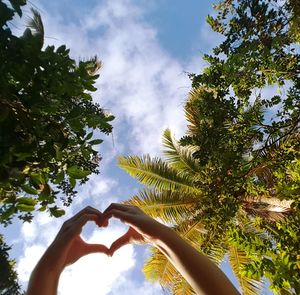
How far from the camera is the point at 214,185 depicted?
23.3 feet

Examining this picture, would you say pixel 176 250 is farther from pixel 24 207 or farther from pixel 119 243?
pixel 24 207

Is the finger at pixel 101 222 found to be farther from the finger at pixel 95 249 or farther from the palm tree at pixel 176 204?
the palm tree at pixel 176 204

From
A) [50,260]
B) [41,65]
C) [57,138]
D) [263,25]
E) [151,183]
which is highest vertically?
[151,183]

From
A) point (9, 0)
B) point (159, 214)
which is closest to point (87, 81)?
point (9, 0)

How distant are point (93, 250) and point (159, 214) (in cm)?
813

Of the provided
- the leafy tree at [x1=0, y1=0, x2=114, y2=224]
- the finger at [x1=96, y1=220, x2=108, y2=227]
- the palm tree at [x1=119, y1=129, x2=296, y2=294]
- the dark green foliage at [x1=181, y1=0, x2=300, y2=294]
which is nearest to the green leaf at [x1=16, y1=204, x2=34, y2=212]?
the leafy tree at [x1=0, y1=0, x2=114, y2=224]

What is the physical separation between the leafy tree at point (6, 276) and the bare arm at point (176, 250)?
442 centimetres

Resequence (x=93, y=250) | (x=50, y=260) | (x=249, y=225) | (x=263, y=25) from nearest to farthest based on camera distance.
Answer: (x=50, y=260), (x=93, y=250), (x=263, y=25), (x=249, y=225)

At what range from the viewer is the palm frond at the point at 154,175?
1118 centimetres

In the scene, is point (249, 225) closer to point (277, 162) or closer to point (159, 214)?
point (159, 214)

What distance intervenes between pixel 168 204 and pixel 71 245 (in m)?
8.38

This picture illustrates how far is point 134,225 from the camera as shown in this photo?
256cm

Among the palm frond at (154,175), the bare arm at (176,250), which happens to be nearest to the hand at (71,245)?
the bare arm at (176,250)

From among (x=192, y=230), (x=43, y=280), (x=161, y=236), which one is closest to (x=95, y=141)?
(x=161, y=236)
